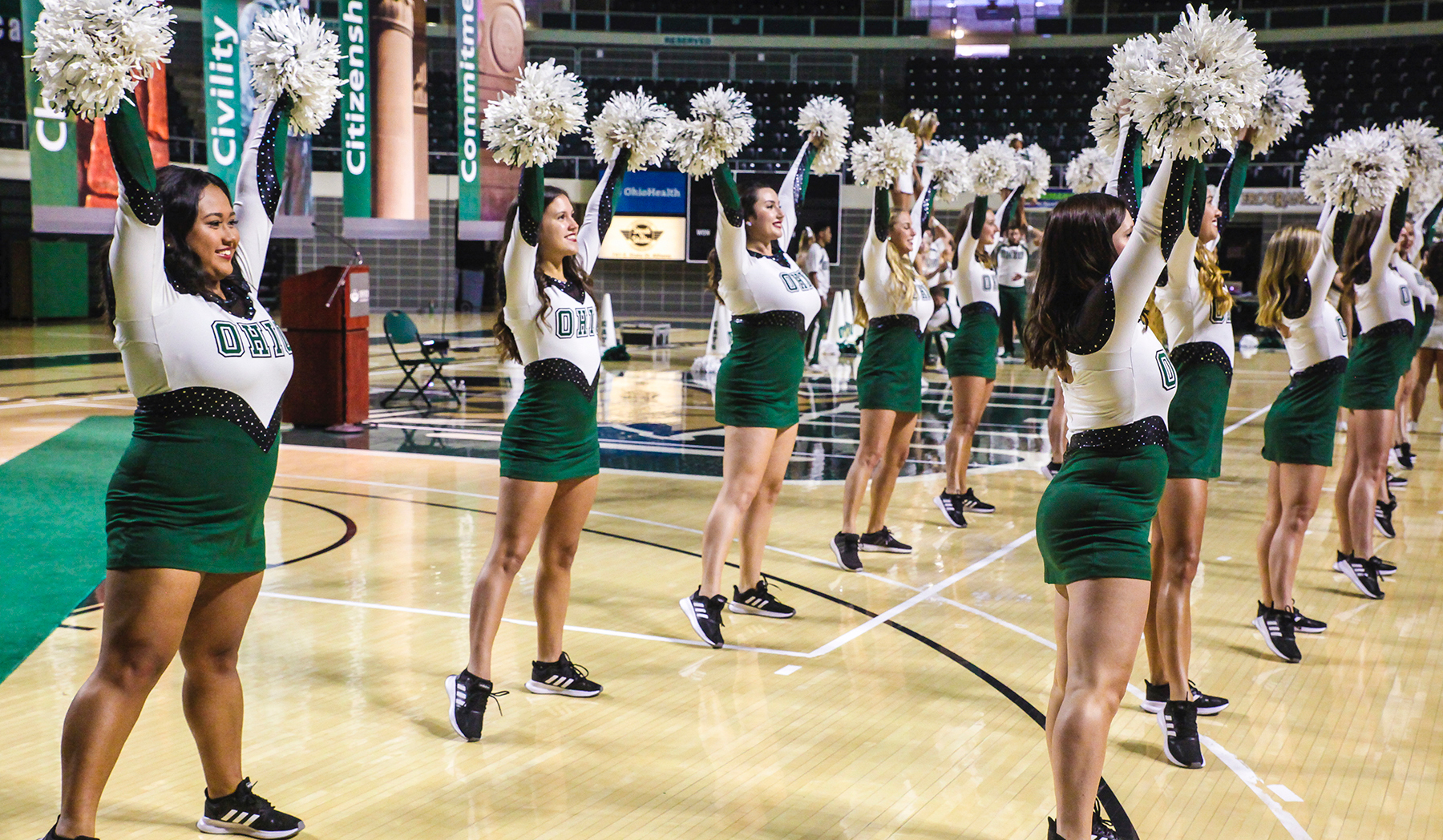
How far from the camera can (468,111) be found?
1177cm

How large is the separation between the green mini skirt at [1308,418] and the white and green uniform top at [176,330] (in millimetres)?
3410

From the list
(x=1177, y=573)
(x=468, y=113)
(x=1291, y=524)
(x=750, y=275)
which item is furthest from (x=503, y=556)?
(x=468, y=113)

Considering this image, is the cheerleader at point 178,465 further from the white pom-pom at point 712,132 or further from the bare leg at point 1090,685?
the white pom-pom at point 712,132

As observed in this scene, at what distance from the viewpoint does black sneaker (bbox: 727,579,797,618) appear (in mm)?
4676

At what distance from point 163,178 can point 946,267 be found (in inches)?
409

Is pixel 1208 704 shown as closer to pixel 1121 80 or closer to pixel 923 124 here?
pixel 1121 80

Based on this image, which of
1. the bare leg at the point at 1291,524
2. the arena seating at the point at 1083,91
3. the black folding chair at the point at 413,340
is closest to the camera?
the bare leg at the point at 1291,524

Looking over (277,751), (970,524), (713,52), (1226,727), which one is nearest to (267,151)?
(277,751)

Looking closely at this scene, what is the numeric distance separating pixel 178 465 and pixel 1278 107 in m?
2.92

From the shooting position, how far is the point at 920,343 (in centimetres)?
557

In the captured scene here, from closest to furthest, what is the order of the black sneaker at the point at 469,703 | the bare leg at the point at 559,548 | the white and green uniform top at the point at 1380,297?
the black sneaker at the point at 469,703
the bare leg at the point at 559,548
the white and green uniform top at the point at 1380,297

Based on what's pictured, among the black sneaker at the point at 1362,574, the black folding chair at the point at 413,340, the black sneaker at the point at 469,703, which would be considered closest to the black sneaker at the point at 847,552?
the black sneaker at the point at 1362,574

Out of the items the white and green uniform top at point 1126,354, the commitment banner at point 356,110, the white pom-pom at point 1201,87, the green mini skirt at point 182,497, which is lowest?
the green mini skirt at point 182,497

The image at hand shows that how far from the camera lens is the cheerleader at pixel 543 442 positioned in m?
3.42
